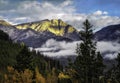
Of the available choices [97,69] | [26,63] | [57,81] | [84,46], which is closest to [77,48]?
[84,46]

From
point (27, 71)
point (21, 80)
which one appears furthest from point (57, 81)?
point (27, 71)

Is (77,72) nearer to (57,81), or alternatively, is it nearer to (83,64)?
(83,64)

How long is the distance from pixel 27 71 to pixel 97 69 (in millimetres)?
13548

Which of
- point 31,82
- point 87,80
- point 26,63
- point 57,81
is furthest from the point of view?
point 57,81

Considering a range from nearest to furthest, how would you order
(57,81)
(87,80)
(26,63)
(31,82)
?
(87,80), (26,63), (31,82), (57,81)

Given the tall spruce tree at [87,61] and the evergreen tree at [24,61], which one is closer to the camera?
the tall spruce tree at [87,61]

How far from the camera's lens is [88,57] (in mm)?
46469

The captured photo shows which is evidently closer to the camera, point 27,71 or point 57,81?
point 27,71

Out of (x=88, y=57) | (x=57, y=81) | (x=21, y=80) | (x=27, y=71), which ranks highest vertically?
(x=88, y=57)

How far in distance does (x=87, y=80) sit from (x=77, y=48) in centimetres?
477

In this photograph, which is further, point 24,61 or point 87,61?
point 24,61

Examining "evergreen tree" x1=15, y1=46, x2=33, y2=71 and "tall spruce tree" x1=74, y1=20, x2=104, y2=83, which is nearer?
"tall spruce tree" x1=74, y1=20, x2=104, y2=83

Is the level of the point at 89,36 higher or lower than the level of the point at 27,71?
higher

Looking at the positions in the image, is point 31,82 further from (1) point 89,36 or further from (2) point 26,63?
(1) point 89,36
